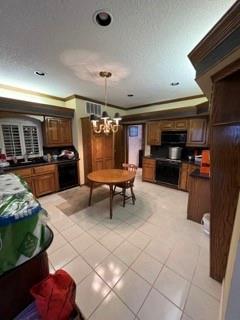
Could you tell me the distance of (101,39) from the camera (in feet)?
5.83

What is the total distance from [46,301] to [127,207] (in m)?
2.31

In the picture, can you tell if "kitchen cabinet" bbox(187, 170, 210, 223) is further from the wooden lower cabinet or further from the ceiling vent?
the ceiling vent

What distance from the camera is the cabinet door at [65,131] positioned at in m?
4.11

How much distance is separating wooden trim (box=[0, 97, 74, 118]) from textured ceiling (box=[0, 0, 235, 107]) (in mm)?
407

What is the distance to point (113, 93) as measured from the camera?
3.92 m

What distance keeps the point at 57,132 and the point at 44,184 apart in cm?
146

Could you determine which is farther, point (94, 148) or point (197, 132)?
point (94, 148)

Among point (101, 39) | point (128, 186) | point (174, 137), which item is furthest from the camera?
point (174, 137)

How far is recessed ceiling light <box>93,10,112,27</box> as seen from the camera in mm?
1407

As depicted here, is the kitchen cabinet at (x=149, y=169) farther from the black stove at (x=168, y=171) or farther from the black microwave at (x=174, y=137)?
the black microwave at (x=174, y=137)

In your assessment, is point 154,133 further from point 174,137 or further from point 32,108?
point 32,108

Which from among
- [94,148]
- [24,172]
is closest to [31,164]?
[24,172]

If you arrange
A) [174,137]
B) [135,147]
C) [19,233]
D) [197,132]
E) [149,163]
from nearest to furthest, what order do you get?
[19,233], [197,132], [174,137], [149,163], [135,147]

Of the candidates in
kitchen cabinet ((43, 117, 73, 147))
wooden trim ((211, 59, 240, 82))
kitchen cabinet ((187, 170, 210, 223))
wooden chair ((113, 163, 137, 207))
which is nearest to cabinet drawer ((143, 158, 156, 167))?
wooden chair ((113, 163, 137, 207))
